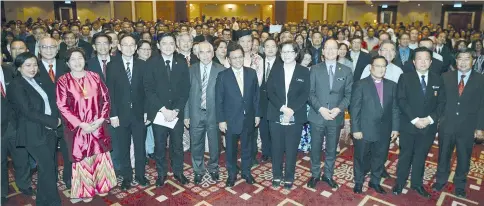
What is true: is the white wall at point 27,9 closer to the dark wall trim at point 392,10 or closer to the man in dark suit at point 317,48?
the man in dark suit at point 317,48

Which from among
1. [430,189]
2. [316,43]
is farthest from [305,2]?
[430,189]

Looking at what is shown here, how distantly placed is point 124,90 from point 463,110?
140 inches

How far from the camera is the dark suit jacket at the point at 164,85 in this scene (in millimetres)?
3871

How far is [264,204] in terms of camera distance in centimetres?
379

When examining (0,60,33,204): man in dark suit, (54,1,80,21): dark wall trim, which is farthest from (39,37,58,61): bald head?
(54,1,80,21): dark wall trim

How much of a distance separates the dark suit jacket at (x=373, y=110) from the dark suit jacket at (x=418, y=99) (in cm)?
10

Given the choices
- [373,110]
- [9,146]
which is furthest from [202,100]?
[9,146]

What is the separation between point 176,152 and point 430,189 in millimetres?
2954

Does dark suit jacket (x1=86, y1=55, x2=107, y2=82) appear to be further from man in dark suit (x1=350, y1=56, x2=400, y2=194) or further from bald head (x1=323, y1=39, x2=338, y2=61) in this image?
man in dark suit (x1=350, y1=56, x2=400, y2=194)

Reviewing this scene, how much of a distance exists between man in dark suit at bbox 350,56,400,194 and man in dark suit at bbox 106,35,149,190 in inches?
90.6

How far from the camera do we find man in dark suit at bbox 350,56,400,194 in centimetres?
376

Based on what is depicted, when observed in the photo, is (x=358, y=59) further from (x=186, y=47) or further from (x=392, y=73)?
(x=186, y=47)

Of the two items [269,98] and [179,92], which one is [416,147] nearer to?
[269,98]

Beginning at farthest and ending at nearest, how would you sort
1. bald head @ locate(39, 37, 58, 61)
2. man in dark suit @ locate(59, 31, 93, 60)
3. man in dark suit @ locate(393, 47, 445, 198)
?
man in dark suit @ locate(59, 31, 93, 60), bald head @ locate(39, 37, 58, 61), man in dark suit @ locate(393, 47, 445, 198)
